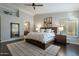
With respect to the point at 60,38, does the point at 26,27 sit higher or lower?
higher

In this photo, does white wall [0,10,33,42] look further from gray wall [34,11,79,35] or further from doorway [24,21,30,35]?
gray wall [34,11,79,35]

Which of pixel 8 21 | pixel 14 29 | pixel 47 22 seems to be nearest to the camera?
pixel 8 21

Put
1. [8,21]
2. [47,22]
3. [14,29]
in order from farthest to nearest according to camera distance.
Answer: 1. [47,22]
2. [14,29]
3. [8,21]

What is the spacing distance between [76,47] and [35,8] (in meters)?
1.73

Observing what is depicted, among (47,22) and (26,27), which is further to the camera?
(47,22)

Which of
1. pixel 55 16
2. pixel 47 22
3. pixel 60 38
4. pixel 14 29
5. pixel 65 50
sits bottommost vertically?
pixel 65 50

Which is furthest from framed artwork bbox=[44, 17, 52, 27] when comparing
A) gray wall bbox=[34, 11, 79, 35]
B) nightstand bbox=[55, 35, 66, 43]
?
nightstand bbox=[55, 35, 66, 43]

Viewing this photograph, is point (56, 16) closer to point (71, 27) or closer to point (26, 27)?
point (71, 27)

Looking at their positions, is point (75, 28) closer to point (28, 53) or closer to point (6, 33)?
point (28, 53)

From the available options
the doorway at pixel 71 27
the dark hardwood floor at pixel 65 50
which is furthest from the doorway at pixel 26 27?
the doorway at pixel 71 27

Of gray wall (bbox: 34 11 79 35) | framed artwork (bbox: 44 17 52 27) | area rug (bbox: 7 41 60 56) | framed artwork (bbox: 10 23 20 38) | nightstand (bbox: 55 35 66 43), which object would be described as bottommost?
area rug (bbox: 7 41 60 56)

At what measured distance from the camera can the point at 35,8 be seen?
8.21 feet

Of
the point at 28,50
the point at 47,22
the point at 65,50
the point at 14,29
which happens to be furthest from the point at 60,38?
the point at 14,29

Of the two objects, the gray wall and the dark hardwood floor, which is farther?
the gray wall
